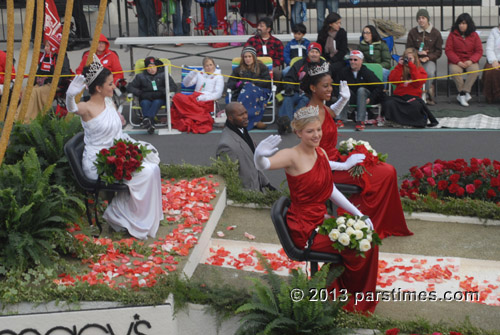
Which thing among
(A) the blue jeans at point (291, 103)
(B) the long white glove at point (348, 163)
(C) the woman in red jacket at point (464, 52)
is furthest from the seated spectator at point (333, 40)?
(B) the long white glove at point (348, 163)

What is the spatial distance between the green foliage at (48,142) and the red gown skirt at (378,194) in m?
2.72

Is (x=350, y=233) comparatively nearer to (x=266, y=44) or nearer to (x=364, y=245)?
(x=364, y=245)

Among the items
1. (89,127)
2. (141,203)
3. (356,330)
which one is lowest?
(356,330)

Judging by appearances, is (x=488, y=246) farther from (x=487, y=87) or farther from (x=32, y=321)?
(x=487, y=87)

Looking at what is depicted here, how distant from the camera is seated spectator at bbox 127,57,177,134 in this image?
14.7 meters

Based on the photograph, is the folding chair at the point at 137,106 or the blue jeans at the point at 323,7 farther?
the blue jeans at the point at 323,7

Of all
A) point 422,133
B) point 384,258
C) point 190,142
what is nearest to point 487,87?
point 422,133

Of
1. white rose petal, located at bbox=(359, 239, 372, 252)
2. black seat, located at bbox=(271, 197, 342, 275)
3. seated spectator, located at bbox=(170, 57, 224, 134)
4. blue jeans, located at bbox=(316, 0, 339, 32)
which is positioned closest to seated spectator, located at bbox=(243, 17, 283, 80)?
seated spectator, located at bbox=(170, 57, 224, 134)

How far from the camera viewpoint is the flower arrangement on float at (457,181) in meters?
10.1

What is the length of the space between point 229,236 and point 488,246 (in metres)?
2.65

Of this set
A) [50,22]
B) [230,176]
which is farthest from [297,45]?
[230,176]

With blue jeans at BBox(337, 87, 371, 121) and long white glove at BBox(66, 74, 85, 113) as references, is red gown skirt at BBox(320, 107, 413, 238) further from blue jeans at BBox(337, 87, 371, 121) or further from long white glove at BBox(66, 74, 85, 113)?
blue jeans at BBox(337, 87, 371, 121)

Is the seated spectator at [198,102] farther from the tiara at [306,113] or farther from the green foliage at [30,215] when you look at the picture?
the tiara at [306,113]

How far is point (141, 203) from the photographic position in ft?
30.1
